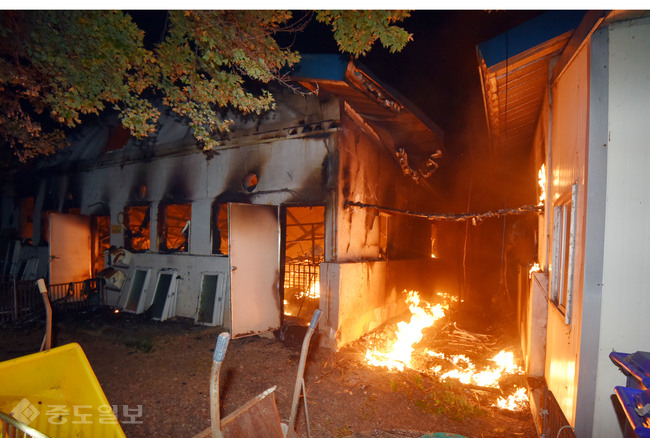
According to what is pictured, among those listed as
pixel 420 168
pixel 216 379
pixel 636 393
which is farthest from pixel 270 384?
pixel 420 168

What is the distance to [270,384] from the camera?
5375 millimetres

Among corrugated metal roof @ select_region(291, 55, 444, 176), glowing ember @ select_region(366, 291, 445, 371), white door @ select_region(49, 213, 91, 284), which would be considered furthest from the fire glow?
white door @ select_region(49, 213, 91, 284)

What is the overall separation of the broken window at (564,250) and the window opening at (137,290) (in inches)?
401

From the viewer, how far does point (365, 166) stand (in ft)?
27.5

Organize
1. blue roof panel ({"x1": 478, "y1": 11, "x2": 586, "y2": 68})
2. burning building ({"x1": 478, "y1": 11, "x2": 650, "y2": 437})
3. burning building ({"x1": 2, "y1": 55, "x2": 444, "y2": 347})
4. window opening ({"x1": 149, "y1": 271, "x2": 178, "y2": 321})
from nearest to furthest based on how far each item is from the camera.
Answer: burning building ({"x1": 478, "y1": 11, "x2": 650, "y2": 437})
blue roof panel ({"x1": 478, "y1": 11, "x2": 586, "y2": 68})
burning building ({"x1": 2, "y1": 55, "x2": 444, "y2": 347})
window opening ({"x1": 149, "y1": 271, "x2": 178, "y2": 321})

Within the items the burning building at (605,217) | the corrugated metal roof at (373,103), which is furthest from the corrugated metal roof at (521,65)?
the corrugated metal roof at (373,103)

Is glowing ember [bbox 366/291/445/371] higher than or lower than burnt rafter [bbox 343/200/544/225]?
lower

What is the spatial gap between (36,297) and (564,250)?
13.0 m

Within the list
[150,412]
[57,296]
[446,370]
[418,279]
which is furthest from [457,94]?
[57,296]

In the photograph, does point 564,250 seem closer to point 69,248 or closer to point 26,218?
point 69,248

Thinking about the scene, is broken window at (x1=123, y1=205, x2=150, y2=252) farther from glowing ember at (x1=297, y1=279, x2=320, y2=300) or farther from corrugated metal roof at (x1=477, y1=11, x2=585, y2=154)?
corrugated metal roof at (x1=477, y1=11, x2=585, y2=154)

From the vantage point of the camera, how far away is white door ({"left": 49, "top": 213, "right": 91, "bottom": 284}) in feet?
32.6

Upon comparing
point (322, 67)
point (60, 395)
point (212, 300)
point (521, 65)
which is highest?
point (322, 67)

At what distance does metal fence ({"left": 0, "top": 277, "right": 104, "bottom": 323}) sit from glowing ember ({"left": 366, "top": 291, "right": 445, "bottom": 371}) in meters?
9.42
